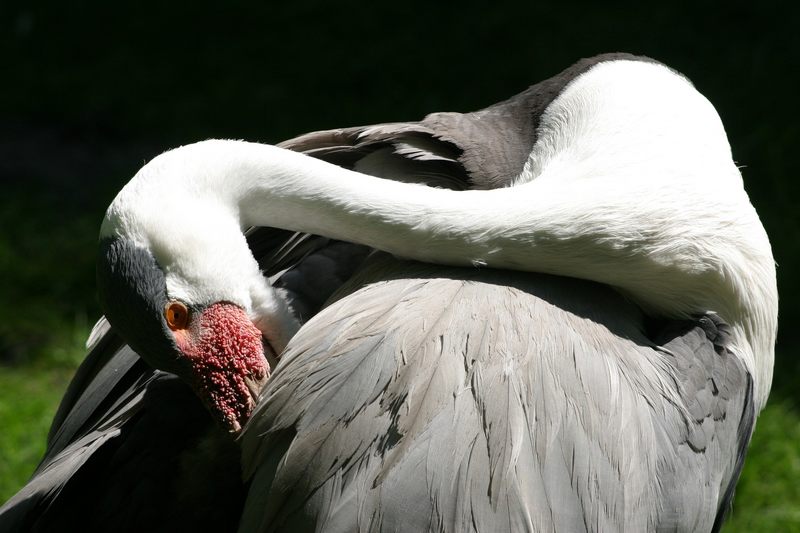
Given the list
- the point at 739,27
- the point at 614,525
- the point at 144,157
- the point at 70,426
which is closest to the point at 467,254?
the point at 614,525

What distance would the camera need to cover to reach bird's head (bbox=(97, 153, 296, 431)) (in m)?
2.54

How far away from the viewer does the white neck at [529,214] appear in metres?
2.59

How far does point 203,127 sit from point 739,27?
10.6ft

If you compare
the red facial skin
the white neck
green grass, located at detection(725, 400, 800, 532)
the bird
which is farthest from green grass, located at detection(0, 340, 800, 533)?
the red facial skin

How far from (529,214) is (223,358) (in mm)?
739

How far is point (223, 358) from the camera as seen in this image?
2594 millimetres

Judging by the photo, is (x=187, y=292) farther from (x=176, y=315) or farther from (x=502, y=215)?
(x=502, y=215)

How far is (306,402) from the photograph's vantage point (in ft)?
8.13

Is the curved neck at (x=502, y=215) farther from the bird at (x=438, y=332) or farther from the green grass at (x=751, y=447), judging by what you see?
the green grass at (x=751, y=447)

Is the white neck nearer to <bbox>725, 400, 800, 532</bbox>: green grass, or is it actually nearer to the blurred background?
<bbox>725, 400, 800, 532</bbox>: green grass

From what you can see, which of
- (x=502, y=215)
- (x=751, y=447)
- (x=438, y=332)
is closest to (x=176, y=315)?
(x=438, y=332)

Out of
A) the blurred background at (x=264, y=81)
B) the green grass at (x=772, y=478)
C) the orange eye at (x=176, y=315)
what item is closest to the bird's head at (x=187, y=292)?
the orange eye at (x=176, y=315)

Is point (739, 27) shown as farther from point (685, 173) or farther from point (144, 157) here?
point (685, 173)

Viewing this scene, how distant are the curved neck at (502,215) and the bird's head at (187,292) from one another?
0.26ft
